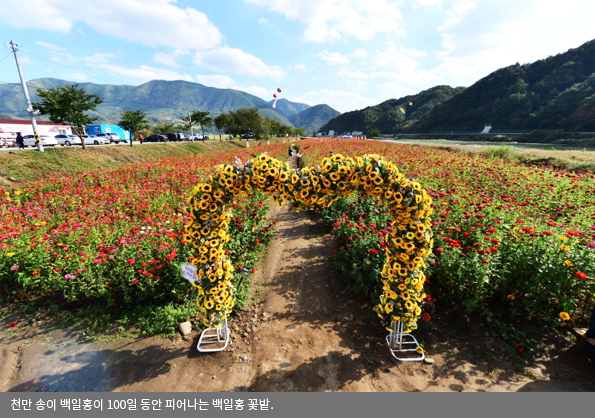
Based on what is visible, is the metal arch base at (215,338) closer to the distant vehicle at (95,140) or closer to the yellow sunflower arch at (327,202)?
the yellow sunflower arch at (327,202)

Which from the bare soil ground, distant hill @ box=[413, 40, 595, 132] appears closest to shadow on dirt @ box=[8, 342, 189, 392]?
the bare soil ground

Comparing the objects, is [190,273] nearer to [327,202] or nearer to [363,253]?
[327,202]

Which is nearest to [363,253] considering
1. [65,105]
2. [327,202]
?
[327,202]

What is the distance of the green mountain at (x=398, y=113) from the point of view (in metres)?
109

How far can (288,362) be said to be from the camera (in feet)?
11.8

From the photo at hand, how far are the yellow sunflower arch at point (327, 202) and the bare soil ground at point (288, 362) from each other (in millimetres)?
698

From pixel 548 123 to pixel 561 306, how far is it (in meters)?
65.9

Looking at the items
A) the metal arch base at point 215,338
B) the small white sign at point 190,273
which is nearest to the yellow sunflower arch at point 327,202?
the small white sign at point 190,273

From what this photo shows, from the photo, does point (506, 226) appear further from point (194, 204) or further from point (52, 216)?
point (52, 216)

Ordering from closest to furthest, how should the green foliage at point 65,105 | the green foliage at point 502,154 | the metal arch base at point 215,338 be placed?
1. the metal arch base at point 215,338
2. the green foliage at point 502,154
3. the green foliage at point 65,105

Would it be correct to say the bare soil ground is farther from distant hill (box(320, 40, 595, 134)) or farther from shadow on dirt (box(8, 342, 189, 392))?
distant hill (box(320, 40, 595, 134))

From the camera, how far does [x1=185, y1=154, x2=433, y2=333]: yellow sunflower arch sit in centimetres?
311

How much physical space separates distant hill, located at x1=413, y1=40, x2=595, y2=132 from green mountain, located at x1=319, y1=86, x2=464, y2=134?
18335 millimetres

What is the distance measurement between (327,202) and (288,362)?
2.50 meters
